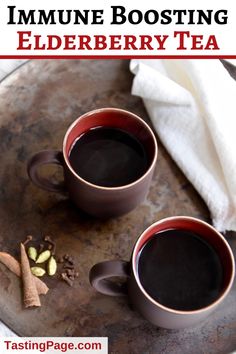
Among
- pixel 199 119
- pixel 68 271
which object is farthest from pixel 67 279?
pixel 199 119

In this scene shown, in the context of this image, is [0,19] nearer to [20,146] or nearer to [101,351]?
[20,146]

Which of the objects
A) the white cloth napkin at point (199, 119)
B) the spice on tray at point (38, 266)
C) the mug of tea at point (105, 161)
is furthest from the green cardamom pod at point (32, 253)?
the white cloth napkin at point (199, 119)

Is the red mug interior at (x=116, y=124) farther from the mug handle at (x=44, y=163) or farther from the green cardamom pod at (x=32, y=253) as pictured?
the green cardamom pod at (x=32, y=253)

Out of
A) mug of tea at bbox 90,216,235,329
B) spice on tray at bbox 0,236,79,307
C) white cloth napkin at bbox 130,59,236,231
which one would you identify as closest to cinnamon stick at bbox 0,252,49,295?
spice on tray at bbox 0,236,79,307

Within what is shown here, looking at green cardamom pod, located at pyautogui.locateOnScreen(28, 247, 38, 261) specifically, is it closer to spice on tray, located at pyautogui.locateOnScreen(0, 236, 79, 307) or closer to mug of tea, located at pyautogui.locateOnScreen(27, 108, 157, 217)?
spice on tray, located at pyautogui.locateOnScreen(0, 236, 79, 307)

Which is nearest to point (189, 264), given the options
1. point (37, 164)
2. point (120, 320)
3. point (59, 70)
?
point (120, 320)

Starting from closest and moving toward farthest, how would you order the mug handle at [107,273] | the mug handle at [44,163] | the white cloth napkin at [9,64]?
the mug handle at [107,273] < the mug handle at [44,163] < the white cloth napkin at [9,64]
